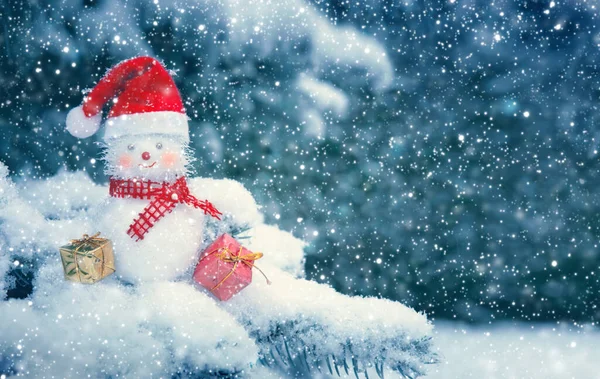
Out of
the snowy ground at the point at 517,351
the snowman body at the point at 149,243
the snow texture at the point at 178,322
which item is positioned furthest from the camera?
the snowy ground at the point at 517,351

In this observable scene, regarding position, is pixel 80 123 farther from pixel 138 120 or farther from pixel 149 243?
pixel 149 243

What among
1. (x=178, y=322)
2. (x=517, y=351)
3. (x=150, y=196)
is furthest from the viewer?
Result: (x=517, y=351)

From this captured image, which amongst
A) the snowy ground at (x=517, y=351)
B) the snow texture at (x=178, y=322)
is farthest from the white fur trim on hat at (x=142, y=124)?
the snowy ground at (x=517, y=351)

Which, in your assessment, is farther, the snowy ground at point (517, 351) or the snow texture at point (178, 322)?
the snowy ground at point (517, 351)

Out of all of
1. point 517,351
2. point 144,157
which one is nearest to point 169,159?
point 144,157

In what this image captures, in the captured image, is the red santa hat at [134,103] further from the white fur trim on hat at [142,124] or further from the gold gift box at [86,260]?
the gold gift box at [86,260]

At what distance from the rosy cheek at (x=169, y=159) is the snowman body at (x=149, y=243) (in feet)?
0.18

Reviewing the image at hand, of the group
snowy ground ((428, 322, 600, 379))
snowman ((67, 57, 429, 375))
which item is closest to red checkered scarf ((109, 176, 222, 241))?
snowman ((67, 57, 429, 375))

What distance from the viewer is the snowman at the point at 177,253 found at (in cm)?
57

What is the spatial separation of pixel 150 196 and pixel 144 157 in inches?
2.0

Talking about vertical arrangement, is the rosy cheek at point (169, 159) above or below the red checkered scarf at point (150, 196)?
above

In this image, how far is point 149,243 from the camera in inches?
24.6

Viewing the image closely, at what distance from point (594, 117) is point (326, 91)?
0.43 meters

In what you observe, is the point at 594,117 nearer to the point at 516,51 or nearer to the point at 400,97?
the point at 516,51
